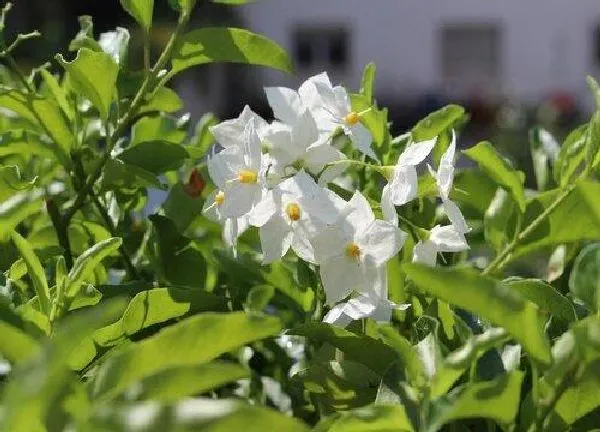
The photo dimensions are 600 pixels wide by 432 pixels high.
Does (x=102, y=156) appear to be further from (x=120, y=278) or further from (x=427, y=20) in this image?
(x=427, y=20)

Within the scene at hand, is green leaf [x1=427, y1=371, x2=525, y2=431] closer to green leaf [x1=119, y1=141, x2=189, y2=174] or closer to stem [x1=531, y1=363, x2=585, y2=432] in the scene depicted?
stem [x1=531, y1=363, x2=585, y2=432]

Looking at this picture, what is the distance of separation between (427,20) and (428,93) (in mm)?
1091

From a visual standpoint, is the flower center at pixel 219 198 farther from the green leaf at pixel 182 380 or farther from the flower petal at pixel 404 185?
the green leaf at pixel 182 380

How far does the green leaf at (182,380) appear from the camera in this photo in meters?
0.40

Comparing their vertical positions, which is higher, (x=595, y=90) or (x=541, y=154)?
(x=595, y=90)

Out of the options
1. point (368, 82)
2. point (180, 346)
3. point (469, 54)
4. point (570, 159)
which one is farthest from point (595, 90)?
point (469, 54)

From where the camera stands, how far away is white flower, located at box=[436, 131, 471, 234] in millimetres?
688

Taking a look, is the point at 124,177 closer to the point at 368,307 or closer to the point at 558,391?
the point at 368,307

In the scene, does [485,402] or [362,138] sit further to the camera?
[362,138]

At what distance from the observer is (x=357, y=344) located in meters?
0.61

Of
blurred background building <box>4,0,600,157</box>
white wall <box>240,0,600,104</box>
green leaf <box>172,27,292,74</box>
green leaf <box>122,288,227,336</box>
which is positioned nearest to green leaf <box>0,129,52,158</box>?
green leaf <box>172,27,292,74</box>

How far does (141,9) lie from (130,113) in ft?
0.25

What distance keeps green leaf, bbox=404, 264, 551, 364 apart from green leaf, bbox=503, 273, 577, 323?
12 centimetres

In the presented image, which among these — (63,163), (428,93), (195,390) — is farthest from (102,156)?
(428,93)
